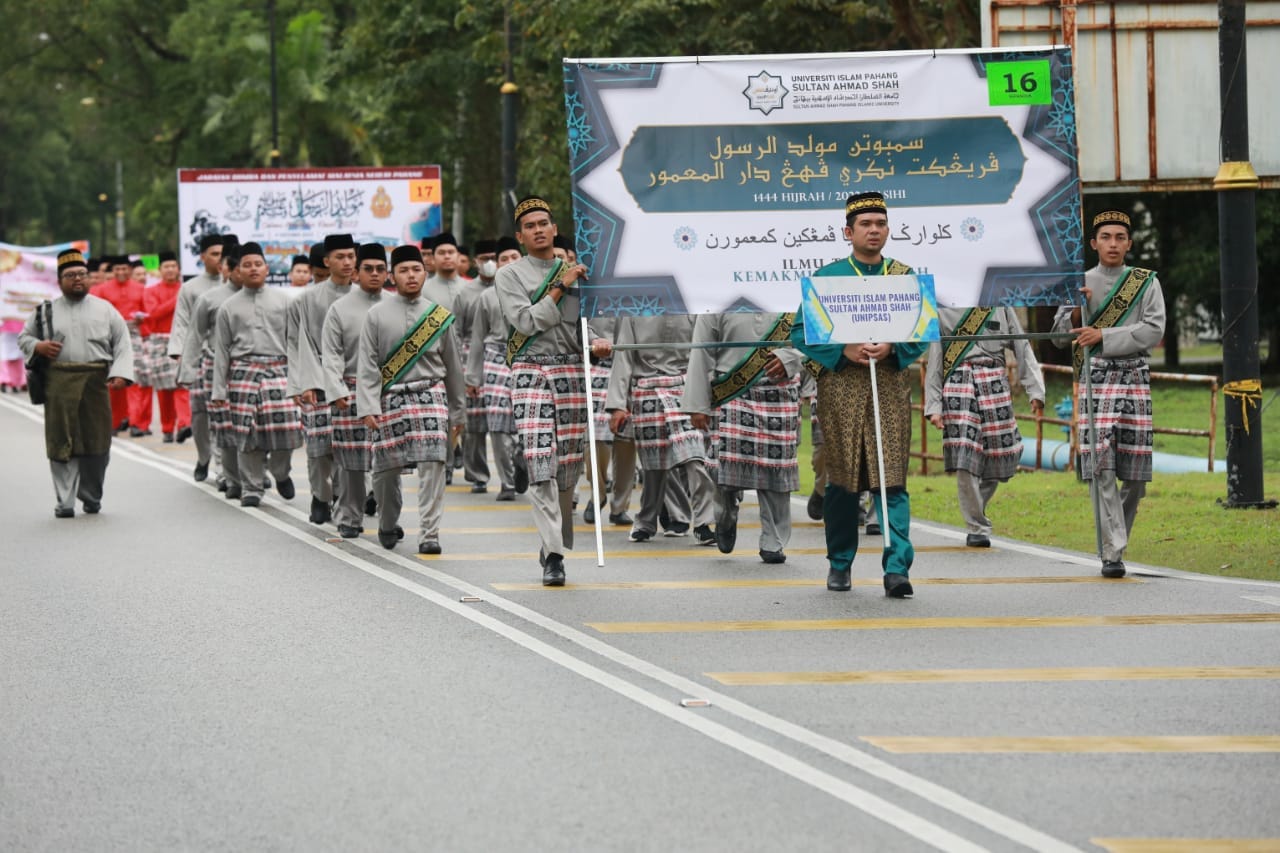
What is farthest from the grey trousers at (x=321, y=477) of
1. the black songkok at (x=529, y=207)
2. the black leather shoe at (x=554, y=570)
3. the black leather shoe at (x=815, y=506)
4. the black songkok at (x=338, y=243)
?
the black leather shoe at (x=554, y=570)

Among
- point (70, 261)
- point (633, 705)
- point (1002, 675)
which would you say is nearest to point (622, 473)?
point (70, 261)

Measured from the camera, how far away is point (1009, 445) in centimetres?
1315

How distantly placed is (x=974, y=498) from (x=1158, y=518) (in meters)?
2.10

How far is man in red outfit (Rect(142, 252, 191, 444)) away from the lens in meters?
24.6

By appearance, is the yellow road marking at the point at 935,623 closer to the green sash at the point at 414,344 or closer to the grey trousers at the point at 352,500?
the green sash at the point at 414,344

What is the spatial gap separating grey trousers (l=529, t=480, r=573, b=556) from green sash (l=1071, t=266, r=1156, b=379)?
298cm

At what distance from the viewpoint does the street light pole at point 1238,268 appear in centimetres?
1437

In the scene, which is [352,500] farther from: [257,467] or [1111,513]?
[1111,513]

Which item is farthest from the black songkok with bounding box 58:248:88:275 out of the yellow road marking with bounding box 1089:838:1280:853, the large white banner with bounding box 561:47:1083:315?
the yellow road marking with bounding box 1089:838:1280:853

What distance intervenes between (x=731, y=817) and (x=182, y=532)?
9.34 m

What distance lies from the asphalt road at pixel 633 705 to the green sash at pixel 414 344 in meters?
1.25

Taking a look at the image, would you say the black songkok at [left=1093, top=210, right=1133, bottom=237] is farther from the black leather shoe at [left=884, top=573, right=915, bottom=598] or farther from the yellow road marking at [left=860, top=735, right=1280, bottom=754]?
the yellow road marking at [left=860, top=735, right=1280, bottom=754]

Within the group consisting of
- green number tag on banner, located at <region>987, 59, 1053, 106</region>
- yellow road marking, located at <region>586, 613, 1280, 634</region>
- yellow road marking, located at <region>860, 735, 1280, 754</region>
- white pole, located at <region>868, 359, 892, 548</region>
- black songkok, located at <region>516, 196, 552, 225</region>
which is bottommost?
yellow road marking, located at <region>860, 735, 1280, 754</region>

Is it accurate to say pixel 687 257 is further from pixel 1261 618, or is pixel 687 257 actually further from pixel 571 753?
pixel 571 753
